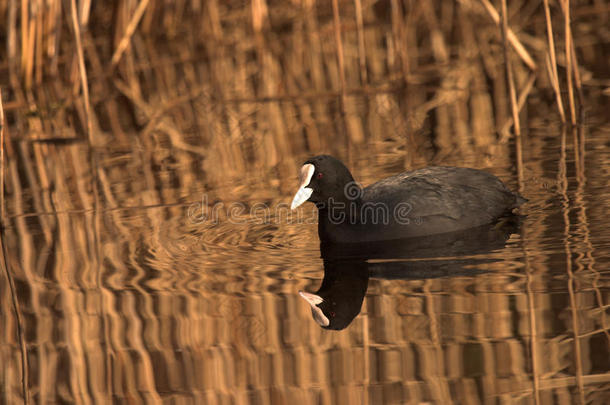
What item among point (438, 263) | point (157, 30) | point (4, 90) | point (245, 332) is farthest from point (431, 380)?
point (157, 30)

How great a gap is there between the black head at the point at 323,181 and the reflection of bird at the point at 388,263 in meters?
0.25

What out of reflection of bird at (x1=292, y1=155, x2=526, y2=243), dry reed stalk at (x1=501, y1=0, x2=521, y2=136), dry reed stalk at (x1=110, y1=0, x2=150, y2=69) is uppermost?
dry reed stalk at (x1=110, y1=0, x2=150, y2=69)

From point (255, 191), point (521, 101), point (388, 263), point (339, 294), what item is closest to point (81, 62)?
point (255, 191)

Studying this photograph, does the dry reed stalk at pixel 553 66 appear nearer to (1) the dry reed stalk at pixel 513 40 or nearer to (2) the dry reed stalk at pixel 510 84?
(2) the dry reed stalk at pixel 510 84

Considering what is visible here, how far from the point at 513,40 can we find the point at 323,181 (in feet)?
11.4

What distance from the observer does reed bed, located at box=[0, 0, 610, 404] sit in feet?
12.3

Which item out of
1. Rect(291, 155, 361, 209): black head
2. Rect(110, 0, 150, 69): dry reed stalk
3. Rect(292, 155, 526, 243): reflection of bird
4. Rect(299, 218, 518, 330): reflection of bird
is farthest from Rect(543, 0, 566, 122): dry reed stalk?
Rect(110, 0, 150, 69): dry reed stalk

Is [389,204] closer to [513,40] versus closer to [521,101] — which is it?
[521,101]

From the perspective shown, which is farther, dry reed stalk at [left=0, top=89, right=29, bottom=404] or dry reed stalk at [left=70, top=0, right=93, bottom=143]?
dry reed stalk at [left=70, top=0, right=93, bottom=143]

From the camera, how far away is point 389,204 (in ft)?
17.7

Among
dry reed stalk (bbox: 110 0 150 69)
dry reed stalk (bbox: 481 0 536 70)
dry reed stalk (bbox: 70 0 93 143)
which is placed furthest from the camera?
dry reed stalk (bbox: 110 0 150 69)

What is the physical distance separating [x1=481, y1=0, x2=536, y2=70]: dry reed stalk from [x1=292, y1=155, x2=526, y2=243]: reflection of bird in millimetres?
2470

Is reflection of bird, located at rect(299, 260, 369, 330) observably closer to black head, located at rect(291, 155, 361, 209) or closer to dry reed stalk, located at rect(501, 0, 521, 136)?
black head, located at rect(291, 155, 361, 209)

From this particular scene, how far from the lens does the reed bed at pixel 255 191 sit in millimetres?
3754
